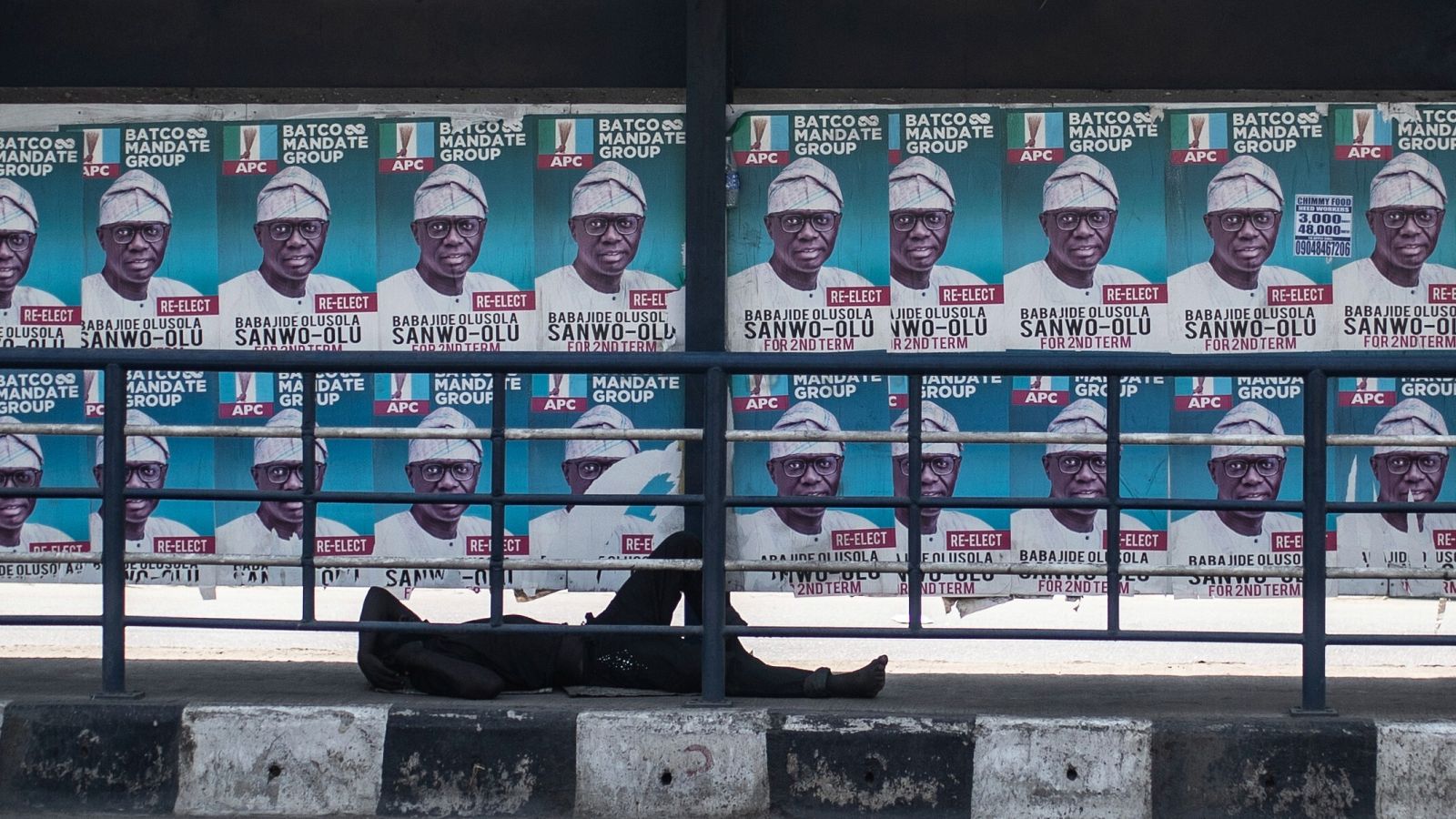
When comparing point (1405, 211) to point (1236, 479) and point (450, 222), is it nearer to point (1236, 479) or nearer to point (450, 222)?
point (1236, 479)

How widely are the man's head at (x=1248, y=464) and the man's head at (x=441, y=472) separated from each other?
325cm

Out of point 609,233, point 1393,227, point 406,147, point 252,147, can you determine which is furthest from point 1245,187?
point 252,147

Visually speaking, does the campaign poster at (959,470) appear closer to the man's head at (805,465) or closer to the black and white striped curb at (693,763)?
the man's head at (805,465)

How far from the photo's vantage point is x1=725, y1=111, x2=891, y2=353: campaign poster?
20.3 ft

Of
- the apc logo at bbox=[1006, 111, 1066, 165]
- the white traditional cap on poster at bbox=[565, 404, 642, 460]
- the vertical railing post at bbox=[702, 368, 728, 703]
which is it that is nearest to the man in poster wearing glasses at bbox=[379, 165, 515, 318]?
the white traditional cap on poster at bbox=[565, 404, 642, 460]

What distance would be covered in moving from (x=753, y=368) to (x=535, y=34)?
92.7 inches

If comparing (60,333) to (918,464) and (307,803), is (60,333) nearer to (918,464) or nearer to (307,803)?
(307,803)

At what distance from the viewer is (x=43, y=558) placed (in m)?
4.82

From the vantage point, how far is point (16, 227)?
6.34 meters

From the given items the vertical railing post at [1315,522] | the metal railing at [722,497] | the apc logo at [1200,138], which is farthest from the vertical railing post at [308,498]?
the apc logo at [1200,138]

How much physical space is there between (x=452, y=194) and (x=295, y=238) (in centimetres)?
72

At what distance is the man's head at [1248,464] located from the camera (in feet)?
20.2

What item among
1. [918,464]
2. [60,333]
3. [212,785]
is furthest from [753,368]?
[60,333]

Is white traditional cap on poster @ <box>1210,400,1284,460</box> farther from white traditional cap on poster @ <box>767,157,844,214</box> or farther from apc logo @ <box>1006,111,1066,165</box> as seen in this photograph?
white traditional cap on poster @ <box>767,157,844,214</box>
